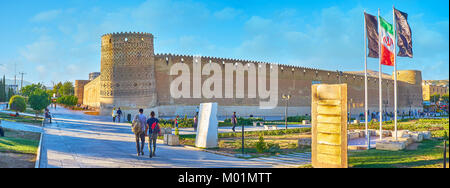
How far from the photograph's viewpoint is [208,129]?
9.45 m

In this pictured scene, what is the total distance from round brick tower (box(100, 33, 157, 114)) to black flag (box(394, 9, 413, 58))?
18.0 m

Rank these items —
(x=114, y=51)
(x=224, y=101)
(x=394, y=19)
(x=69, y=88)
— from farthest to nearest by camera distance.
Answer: (x=69, y=88)
(x=224, y=101)
(x=114, y=51)
(x=394, y=19)

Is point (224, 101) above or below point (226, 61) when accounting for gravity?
below

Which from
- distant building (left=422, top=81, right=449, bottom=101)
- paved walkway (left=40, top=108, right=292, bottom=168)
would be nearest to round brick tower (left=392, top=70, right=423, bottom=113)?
distant building (left=422, top=81, right=449, bottom=101)

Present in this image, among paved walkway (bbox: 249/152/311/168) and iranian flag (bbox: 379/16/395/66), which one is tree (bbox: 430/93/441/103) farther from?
paved walkway (bbox: 249/152/311/168)

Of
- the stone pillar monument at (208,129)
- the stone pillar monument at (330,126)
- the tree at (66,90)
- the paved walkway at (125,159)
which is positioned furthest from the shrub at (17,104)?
the tree at (66,90)

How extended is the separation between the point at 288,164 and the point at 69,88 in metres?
68.3

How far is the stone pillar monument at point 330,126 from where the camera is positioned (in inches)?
226

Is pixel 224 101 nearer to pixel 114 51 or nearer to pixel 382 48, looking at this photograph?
pixel 114 51

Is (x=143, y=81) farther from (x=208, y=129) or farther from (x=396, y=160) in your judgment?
(x=396, y=160)

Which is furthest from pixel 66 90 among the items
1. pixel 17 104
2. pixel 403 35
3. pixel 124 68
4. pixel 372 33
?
pixel 403 35

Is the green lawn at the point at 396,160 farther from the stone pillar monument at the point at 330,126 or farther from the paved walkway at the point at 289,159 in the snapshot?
the paved walkway at the point at 289,159
